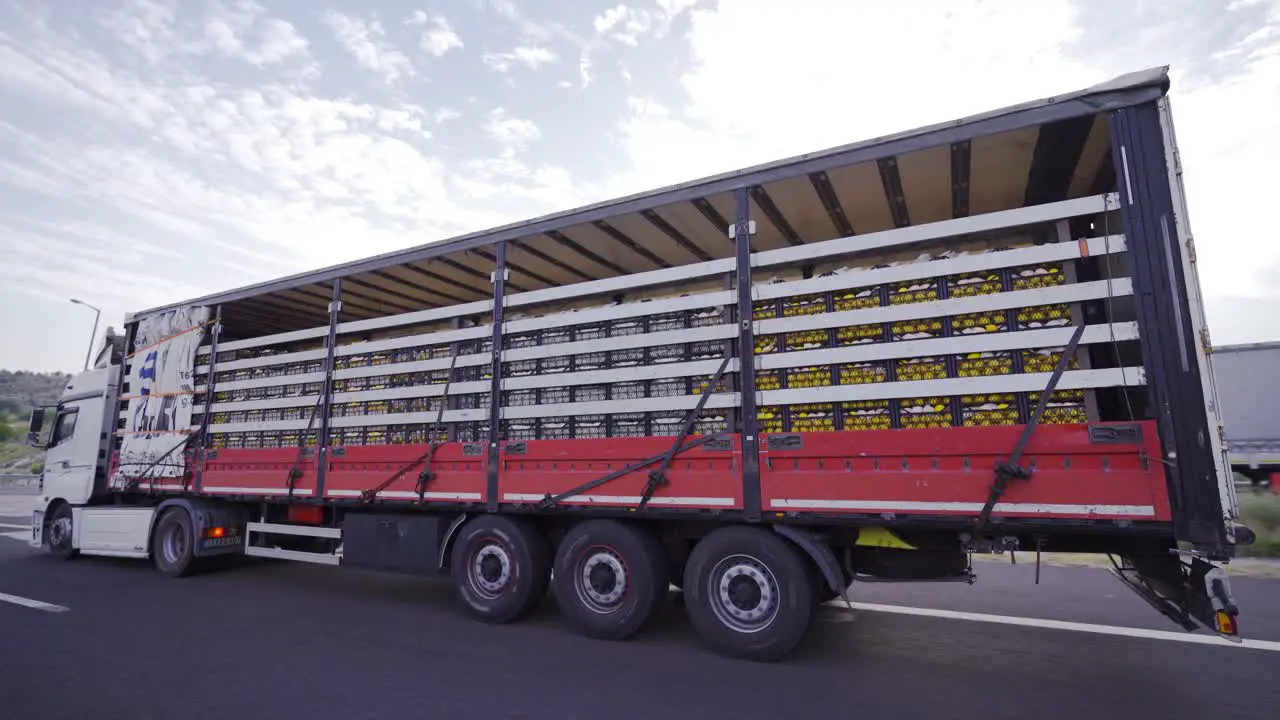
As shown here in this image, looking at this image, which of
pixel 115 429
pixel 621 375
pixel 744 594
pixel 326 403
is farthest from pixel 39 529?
pixel 744 594

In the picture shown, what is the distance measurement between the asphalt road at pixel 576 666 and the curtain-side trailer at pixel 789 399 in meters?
0.48

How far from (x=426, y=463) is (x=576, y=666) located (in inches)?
105

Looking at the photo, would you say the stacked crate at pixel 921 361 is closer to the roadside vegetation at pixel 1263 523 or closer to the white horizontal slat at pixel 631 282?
the white horizontal slat at pixel 631 282

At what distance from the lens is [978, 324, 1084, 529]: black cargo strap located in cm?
382

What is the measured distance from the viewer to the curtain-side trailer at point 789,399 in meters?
3.77

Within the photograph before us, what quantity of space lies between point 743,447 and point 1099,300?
103 inches

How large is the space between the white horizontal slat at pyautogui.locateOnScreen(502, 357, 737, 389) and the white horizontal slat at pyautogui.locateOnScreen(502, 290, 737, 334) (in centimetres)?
47

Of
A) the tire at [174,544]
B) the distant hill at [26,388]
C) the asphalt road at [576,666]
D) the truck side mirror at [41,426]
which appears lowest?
the asphalt road at [576,666]

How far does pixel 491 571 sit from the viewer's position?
5.89 m

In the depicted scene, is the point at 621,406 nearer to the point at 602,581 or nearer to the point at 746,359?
the point at 746,359

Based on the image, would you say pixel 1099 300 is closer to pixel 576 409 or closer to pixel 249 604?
pixel 576 409

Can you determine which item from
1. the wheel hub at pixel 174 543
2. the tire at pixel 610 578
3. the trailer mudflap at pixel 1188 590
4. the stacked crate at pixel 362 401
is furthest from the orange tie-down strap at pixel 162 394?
the trailer mudflap at pixel 1188 590

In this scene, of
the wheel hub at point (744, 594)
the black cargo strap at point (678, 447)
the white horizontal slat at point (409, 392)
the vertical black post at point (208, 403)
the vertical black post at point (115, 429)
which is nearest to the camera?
the wheel hub at point (744, 594)

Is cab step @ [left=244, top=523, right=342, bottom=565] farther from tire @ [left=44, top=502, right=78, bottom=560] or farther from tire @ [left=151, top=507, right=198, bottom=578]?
tire @ [left=44, top=502, right=78, bottom=560]
